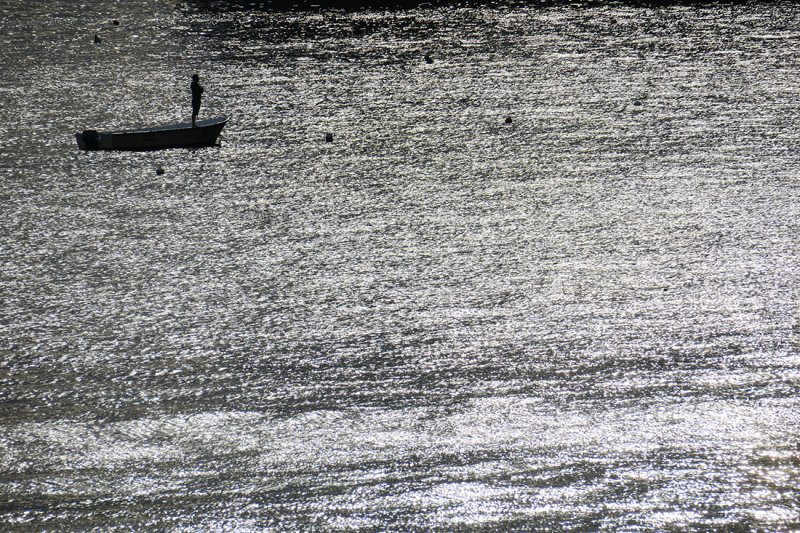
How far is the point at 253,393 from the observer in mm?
16688

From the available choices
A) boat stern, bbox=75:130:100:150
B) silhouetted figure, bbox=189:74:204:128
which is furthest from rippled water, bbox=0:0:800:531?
silhouetted figure, bbox=189:74:204:128

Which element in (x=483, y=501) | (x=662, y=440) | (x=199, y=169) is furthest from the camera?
(x=199, y=169)

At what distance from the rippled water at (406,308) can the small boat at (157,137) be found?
0.65 meters

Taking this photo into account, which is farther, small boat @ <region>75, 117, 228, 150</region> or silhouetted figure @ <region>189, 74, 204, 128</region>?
silhouetted figure @ <region>189, 74, 204, 128</region>

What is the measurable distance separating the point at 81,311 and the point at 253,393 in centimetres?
551

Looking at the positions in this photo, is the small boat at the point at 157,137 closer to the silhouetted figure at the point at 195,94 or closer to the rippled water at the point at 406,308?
the silhouetted figure at the point at 195,94

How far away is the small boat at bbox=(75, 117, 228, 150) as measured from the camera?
3133 centimetres

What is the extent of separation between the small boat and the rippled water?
0.65m

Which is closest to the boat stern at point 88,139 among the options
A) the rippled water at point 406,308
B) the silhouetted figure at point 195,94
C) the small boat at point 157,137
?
the small boat at point 157,137

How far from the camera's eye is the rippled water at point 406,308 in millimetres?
14039

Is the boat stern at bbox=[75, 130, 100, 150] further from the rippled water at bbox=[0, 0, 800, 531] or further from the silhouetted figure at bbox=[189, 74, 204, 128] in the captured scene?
the silhouetted figure at bbox=[189, 74, 204, 128]

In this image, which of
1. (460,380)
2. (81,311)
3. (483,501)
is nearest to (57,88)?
(81,311)

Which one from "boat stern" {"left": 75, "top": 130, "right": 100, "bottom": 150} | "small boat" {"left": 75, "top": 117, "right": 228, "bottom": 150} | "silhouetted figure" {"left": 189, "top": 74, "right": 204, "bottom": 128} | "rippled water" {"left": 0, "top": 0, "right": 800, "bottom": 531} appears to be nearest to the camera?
"rippled water" {"left": 0, "top": 0, "right": 800, "bottom": 531}

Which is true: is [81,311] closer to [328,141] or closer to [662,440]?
[662,440]
